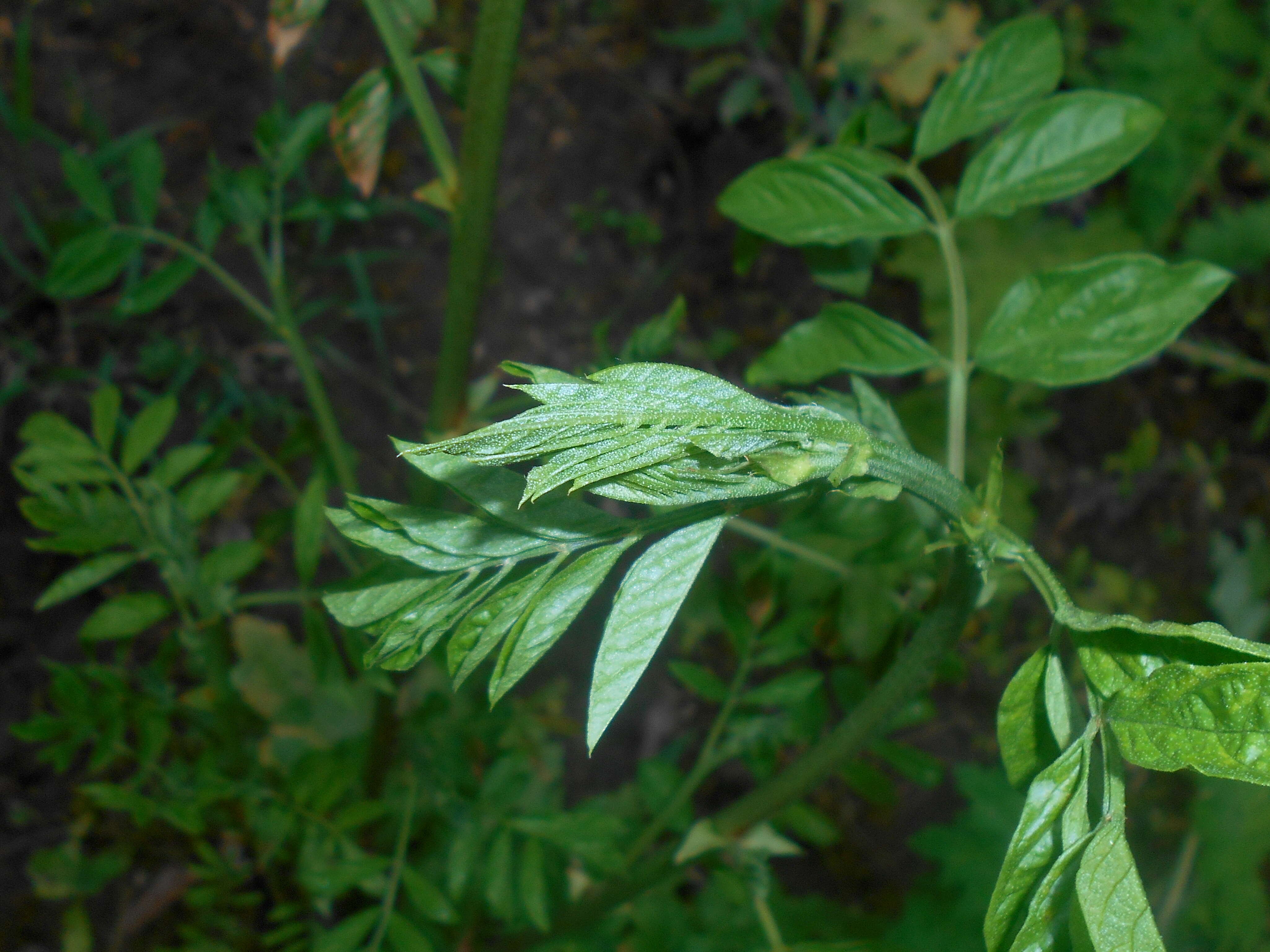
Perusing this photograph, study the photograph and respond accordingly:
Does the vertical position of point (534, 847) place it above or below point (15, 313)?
below

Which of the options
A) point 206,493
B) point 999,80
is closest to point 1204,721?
point 999,80

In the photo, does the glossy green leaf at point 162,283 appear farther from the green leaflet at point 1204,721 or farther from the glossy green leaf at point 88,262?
the green leaflet at point 1204,721

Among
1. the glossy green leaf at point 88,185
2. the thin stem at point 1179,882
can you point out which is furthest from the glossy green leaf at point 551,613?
the thin stem at point 1179,882

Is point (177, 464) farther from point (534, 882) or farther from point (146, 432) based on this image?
point (534, 882)

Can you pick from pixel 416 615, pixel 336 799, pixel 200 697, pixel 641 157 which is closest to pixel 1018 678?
pixel 416 615

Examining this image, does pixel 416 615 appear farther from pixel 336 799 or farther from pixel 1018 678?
pixel 336 799
